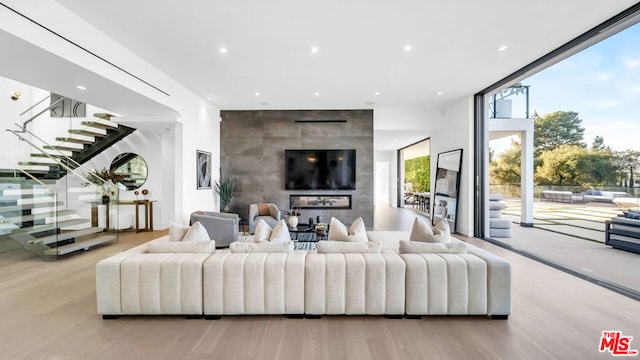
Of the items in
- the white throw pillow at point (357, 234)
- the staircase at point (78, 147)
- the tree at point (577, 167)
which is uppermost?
the staircase at point (78, 147)

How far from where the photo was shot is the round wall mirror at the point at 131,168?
6.77 meters

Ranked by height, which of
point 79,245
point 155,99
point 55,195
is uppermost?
point 155,99

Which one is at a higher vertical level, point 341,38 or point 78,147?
point 341,38

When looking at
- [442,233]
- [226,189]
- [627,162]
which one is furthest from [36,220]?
[627,162]

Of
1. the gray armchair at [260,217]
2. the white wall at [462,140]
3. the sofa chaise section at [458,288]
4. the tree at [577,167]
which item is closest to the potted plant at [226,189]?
the gray armchair at [260,217]

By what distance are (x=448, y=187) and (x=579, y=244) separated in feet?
8.68

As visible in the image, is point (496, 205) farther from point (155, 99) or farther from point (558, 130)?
point (155, 99)

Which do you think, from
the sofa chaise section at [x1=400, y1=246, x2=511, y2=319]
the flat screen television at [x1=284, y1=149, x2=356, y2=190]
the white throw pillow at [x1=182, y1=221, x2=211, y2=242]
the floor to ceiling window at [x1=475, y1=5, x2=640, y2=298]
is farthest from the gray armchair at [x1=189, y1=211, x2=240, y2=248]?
Result: the floor to ceiling window at [x1=475, y1=5, x2=640, y2=298]

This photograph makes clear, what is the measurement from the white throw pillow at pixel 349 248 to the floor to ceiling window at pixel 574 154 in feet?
10.2

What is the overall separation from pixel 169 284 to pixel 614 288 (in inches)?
199

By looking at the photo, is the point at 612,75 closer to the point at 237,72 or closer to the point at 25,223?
the point at 237,72

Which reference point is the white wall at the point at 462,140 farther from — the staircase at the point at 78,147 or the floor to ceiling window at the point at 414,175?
the staircase at the point at 78,147

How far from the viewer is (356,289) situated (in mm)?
2443

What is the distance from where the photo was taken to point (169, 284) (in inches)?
95.7
